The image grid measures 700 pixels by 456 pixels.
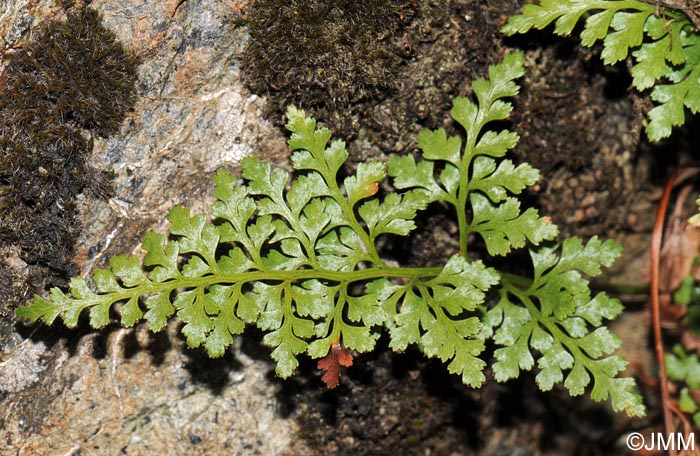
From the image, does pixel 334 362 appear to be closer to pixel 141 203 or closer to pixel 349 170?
pixel 349 170

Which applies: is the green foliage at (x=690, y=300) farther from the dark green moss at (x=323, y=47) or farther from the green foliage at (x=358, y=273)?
the dark green moss at (x=323, y=47)

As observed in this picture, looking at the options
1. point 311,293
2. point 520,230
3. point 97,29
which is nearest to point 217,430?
point 311,293

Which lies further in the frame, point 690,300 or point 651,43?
point 690,300

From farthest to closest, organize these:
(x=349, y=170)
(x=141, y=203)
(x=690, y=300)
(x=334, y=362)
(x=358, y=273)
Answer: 1. (x=690, y=300)
2. (x=349, y=170)
3. (x=141, y=203)
4. (x=358, y=273)
5. (x=334, y=362)

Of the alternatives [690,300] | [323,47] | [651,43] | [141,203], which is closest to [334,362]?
[141,203]

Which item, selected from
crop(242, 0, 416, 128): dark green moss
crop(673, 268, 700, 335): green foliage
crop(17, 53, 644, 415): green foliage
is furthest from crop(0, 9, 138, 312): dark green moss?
crop(673, 268, 700, 335): green foliage

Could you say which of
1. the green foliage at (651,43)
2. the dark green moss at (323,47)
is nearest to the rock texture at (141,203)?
the dark green moss at (323,47)
